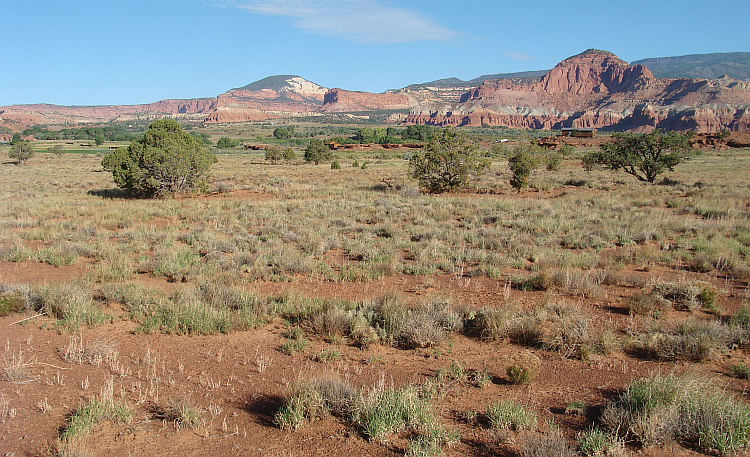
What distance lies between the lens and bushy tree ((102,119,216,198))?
21188 millimetres

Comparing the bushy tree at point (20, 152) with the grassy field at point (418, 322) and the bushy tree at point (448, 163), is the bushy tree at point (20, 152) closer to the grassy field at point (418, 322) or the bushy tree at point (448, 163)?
the grassy field at point (418, 322)

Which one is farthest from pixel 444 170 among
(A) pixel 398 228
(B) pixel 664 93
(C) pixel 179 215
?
(B) pixel 664 93

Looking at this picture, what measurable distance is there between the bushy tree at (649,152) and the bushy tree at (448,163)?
9.62 m

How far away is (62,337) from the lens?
20.2ft

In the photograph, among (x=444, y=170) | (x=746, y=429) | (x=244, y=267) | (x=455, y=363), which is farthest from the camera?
(x=444, y=170)

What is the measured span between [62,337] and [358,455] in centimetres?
479

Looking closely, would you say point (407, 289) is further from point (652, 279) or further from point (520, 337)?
point (652, 279)

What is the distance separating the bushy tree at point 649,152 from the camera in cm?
2586

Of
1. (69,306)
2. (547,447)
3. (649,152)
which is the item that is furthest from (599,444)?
(649,152)

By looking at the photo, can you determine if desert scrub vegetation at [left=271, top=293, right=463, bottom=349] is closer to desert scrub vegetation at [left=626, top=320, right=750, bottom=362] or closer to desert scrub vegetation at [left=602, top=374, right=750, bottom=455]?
desert scrub vegetation at [left=626, top=320, right=750, bottom=362]

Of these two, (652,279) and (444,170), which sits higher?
(444,170)

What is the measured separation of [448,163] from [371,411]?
2044 centimetres

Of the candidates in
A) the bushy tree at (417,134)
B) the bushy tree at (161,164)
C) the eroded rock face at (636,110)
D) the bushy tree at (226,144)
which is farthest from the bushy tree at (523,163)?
the eroded rock face at (636,110)

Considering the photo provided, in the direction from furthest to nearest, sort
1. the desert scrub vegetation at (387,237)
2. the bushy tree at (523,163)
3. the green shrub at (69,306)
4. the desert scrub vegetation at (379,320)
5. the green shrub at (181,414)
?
the bushy tree at (523,163) → the desert scrub vegetation at (387,237) → the green shrub at (69,306) → the desert scrub vegetation at (379,320) → the green shrub at (181,414)
